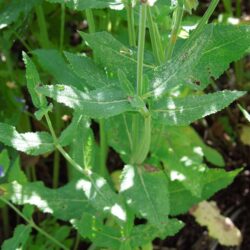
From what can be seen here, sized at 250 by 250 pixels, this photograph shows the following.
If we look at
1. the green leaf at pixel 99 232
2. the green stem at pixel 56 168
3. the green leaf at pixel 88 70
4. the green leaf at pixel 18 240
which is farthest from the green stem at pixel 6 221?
the green leaf at pixel 88 70

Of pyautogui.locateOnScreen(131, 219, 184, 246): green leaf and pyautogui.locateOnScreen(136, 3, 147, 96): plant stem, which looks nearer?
pyautogui.locateOnScreen(136, 3, 147, 96): plant stem

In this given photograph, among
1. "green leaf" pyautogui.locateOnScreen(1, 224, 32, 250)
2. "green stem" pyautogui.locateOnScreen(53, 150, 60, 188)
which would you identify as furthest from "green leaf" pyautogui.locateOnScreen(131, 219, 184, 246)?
"green stem" pyautogui.locateOnScreen(53, 150, 60, 188)

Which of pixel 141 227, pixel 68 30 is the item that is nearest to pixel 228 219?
pixel 141 227

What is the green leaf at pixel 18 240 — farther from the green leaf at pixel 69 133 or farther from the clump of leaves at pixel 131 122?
the green leaf at pixel 69 133

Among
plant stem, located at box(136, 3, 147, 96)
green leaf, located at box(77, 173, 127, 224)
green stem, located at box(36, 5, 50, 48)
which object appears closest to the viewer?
plant stem, located at box(136, 3, 147, 96)

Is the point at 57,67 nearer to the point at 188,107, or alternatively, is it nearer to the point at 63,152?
the point at 63,152

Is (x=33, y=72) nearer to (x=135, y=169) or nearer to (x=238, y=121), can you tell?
(x=135, y=169)

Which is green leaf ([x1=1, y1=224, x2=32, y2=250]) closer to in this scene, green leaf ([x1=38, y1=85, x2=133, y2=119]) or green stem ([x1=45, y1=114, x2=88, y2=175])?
green stem ([x1=45, y1=114, x2=88, y2=175])
